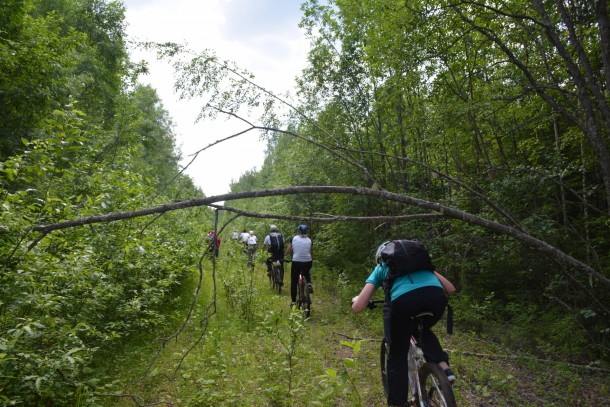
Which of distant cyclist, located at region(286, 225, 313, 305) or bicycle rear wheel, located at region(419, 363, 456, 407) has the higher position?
distant cyclist, located at region(286, 225, 313, 305)

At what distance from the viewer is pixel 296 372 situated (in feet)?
14.6

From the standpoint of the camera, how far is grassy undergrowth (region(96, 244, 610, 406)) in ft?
12.3

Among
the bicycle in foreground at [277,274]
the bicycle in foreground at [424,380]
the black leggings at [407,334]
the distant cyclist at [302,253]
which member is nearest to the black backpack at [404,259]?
the black leggings at [407,334]

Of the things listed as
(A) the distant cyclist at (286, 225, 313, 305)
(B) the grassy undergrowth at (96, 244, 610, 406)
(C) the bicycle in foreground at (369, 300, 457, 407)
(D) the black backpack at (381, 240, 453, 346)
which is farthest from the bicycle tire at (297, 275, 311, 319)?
(D) the black backpack at (381, 240, 453, 346)

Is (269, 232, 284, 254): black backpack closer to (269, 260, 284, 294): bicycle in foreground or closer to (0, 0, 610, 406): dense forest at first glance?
(269, 260, 284, 294): bicycle in foreground

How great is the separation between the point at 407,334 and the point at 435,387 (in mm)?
449

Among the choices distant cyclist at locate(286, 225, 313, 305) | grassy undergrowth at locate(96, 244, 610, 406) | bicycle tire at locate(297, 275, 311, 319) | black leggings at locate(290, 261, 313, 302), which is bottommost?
grassy undergrowth at locate(96, 244, 610, 406)

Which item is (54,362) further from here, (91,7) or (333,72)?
(91,7)

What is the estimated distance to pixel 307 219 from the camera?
7.97 ft

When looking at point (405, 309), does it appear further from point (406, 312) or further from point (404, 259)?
point (404, 259)

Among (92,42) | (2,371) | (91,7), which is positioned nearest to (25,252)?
(2,371)

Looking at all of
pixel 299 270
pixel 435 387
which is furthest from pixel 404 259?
pixel 299 270

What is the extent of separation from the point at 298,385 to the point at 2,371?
2.84 m

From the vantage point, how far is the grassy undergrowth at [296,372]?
3758 millimetres
